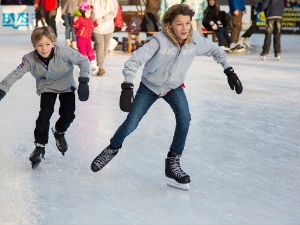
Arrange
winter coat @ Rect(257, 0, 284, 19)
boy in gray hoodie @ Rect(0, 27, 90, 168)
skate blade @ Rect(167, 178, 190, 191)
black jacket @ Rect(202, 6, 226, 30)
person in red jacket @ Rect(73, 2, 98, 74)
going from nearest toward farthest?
skate blade @ Rect(167, 178, 190, 191), boy in gray hoodie @ Rect(0, 27, 90, 168), person in red jacket @ Rect(73, 2, 98, 74), winter coat @ Rect(257, 0, 284, 19), black jacket @ Rect(202, 6, 226, 30)

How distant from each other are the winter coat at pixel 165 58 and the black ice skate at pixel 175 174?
0.44m

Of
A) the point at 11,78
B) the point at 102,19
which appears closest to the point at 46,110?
the point at 11,78

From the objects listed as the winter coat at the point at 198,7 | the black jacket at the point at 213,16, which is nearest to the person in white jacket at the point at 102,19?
the winter coat at the point at 198,7

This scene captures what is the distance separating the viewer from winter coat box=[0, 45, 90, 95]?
12.6 feet

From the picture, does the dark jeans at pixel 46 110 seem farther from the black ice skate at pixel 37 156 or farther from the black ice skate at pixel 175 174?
the black ice skate at pixel 175 174

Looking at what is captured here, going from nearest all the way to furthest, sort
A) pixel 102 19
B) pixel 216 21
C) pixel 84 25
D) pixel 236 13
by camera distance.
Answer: pixel 84 25 < pixel 102 19 < pixel 236 13 < pixel 216 21

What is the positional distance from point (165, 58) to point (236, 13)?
10.1 meters

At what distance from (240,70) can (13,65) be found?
12.4 ft

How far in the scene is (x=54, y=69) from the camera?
3930 mm

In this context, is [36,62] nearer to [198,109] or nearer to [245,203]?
[245,203]

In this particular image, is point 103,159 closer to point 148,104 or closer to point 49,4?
point 148,104

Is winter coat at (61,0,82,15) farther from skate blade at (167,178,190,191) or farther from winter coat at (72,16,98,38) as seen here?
skate blade at (167,178,190,191)

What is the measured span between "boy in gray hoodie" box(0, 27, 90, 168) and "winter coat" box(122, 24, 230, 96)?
497 mm

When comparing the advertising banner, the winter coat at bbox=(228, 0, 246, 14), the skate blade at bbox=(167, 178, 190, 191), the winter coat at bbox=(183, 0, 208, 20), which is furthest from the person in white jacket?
the advertising banner
